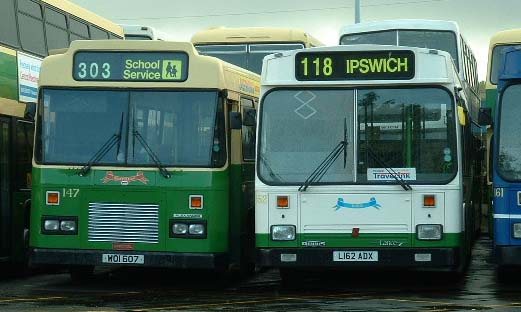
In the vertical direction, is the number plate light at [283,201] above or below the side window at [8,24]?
below

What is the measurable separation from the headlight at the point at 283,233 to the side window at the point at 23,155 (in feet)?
15.3

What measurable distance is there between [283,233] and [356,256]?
3.29ft

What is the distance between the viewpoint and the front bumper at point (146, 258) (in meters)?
16.0

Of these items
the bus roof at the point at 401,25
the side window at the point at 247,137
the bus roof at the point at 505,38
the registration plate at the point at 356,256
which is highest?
the bus roof at the point at 401,25

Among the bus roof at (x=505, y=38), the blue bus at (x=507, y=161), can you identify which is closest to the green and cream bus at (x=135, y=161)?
the blue bus at (x=507, y=161)

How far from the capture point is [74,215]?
53.4ft

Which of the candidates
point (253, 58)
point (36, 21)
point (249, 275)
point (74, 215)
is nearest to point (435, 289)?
point (249, 275)

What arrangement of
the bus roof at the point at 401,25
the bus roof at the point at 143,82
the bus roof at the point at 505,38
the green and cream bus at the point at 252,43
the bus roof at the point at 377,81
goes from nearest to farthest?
the bus roof at the point at 377,81
the bus roof at the point at 143,82
the bus roof at the point at 505,38
the bus roof at the point at 401,25
the green and cream bus at the point at 252,43

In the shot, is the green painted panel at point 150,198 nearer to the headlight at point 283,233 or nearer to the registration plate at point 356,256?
the headlight at point 283,233

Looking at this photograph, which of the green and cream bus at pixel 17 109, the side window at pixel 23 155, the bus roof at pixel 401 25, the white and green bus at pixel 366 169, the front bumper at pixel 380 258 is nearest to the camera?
the front bumper at pixel 380 258

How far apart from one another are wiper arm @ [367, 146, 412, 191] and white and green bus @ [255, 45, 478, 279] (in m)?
0.01

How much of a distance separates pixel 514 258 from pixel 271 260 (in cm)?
315

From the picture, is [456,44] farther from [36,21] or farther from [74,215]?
[74,215]

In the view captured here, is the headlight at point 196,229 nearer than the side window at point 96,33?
Yes
